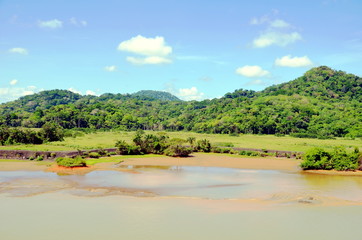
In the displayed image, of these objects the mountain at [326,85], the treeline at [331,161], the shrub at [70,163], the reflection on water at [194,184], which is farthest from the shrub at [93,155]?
the mountain at [326,85]

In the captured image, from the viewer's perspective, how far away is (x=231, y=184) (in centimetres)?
3334

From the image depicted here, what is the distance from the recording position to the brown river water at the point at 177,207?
1925 cm

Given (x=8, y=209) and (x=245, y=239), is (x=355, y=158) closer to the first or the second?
(x=245, y=239)

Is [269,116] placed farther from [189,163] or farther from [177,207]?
[177,207]

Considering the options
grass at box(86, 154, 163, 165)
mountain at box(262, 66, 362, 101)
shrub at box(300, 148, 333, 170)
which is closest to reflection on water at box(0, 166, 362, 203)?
shrub at box(300, 148, 333, 170)

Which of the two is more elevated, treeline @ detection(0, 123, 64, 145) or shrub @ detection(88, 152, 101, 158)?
treeline @ detection(0, 123, 64, 145)

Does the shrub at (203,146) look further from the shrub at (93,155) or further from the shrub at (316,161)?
the shrub at (316,161)

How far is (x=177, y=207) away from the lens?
2398 cm

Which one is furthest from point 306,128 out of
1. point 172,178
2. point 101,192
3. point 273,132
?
point 101,192

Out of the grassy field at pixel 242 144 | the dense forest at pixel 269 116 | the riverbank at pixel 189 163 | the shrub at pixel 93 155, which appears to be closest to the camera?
the riverbank at pixel 189 163

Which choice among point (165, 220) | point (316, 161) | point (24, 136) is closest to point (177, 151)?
point (316, 161)

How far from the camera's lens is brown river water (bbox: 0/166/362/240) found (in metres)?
19.2

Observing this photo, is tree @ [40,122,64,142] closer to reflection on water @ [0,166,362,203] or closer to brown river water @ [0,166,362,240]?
reflection on water @ [0,166,362,203]

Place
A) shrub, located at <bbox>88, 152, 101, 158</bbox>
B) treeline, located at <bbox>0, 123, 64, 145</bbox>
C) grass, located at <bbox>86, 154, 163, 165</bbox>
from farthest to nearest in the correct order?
treeline, located at <bbox>0, 123, 64, 145</bbox>
shrub, located at <bbox>88, 152, 101, 158</bbox>
grass, located at <bbox>86, 154, 163, 165</bbox>
